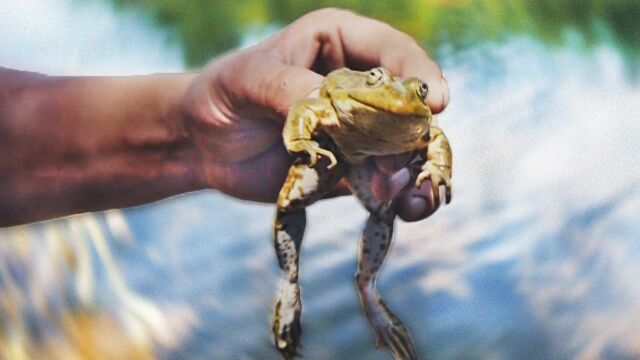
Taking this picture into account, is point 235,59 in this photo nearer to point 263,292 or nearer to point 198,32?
point 198,32

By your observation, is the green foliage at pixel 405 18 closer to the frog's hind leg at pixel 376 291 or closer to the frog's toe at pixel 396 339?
the frog's hind leg at pixel 376 291

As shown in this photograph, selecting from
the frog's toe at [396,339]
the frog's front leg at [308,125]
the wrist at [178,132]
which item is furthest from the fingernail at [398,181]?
the wrist at [178,132]

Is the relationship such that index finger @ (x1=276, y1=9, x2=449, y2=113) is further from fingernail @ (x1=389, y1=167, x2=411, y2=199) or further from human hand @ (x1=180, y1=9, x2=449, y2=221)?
fingernail @ (x1=389, y1=167, x2=411, y2=199)

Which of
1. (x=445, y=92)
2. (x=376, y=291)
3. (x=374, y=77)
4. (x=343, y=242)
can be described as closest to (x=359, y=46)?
(x=445, y=92)

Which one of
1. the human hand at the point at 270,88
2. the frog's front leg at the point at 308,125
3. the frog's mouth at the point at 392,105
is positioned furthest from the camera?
the human hand at the point at 270,88

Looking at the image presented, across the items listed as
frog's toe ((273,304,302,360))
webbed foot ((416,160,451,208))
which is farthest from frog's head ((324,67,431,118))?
frog's toe ((273,304,302,360))

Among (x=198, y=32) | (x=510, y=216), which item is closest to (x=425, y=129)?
(x=510, y=216)

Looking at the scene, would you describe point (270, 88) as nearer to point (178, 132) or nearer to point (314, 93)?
Result: point (314, 93)
